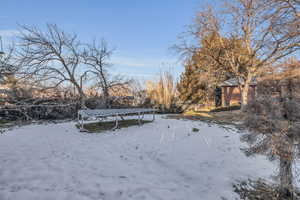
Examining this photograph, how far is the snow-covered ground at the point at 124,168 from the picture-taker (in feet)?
5.93

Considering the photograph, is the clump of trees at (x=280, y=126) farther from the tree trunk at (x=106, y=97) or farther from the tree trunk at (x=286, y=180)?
the tree trunk at (x=106, y=97)

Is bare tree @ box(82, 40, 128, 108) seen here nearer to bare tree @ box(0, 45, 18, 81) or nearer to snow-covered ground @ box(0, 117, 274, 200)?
bare tree @ box(0, 45, 18, 81)

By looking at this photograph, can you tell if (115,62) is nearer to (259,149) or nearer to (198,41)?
(198,41)

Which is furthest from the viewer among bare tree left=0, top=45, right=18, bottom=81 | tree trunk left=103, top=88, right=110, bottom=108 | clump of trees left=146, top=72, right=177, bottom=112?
clump of trees left=146, top=72, right=177, bottom=112

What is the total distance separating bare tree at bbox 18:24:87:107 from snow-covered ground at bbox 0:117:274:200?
5480 millimetres

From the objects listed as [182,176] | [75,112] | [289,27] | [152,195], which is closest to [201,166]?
[182,176]

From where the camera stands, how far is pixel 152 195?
1.79m

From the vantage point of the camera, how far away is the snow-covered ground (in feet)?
5.93

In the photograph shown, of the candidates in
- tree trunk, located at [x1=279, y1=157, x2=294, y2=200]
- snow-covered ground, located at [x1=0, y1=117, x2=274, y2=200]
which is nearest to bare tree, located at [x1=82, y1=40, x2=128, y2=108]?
snow-covered ground, located at [x1=0, y1=117, x2=274, y2=200]

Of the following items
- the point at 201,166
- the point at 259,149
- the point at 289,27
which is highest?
the point at 289,27

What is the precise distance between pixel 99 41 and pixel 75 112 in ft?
15.9

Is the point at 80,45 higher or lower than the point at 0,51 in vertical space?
higher

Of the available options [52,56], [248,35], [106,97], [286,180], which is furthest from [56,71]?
[248,35]

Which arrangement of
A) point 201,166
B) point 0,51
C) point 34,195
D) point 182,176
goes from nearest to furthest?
1. point 34,195
2. point 182,176
3. point 201,166
4. point 0,51
